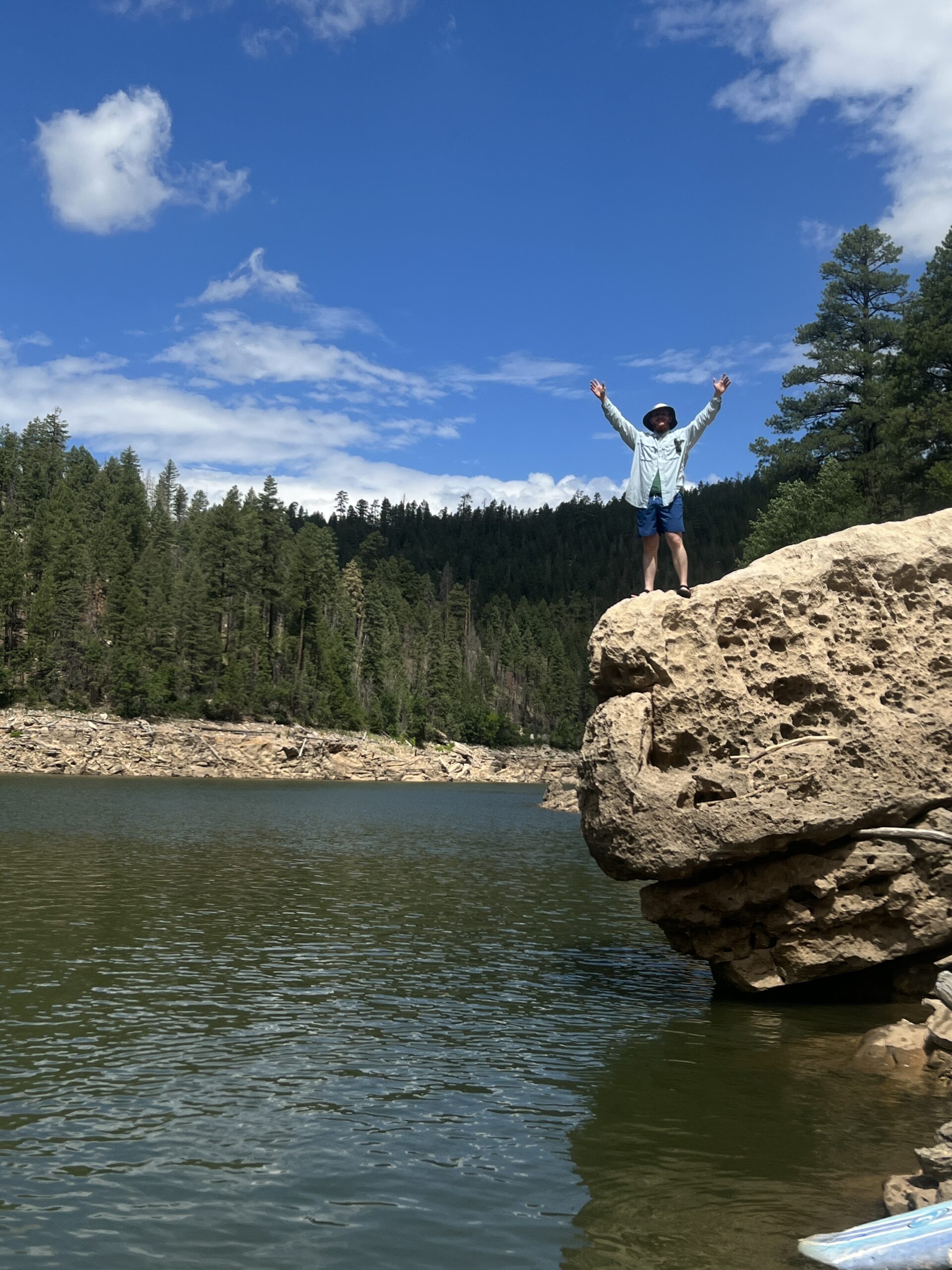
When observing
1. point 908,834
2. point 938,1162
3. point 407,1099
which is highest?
point 908,834

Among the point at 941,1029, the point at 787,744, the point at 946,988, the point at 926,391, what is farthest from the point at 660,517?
the point at 926,391

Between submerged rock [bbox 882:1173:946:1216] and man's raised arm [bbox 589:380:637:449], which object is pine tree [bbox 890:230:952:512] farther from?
submerged rock [bbox 882:1173:946:1216]

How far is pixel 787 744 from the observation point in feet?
43.6

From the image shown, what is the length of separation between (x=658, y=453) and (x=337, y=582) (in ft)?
418

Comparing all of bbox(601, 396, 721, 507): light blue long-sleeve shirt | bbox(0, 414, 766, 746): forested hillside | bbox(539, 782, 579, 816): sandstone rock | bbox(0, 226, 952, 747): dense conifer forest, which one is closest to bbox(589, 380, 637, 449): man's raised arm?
bbox(601, 396, 721, 507): light blue long-sleeve shirt

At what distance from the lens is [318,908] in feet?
74.2

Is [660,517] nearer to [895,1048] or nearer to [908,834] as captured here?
[908,834]

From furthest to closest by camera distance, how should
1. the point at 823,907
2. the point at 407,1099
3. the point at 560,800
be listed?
the point at 560,800 → the point at 823,907 → the point at 407,1099

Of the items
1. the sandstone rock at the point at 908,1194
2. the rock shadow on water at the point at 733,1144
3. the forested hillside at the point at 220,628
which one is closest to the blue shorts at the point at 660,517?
the rock shadow on water at the point at 733,1144

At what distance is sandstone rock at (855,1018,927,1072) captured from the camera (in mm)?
11547

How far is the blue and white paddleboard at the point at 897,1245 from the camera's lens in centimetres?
669

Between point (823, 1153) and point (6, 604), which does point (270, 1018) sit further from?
point (6, 604)

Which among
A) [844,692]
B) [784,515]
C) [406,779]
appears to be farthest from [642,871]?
[406,779]

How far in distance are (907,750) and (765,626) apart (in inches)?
93.0
